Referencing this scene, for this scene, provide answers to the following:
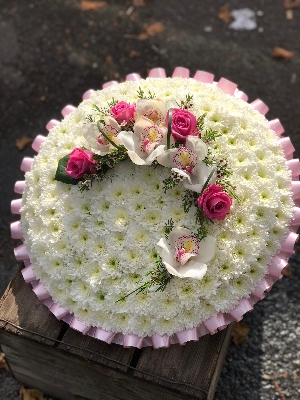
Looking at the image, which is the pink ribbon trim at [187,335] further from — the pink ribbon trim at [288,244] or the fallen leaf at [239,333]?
the fallen leaf at [239,333]

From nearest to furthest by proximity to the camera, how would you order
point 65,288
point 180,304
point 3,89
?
point 180,304, point 65,288, point 3,89

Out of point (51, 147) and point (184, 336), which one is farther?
point (51, 147)

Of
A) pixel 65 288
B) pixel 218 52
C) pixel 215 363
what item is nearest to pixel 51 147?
pixel 65 288

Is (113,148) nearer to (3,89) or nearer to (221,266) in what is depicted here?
(221,266)

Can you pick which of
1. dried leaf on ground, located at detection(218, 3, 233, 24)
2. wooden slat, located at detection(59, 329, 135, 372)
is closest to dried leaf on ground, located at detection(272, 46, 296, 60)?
dried leaf on ground, located at detection(218, 3, 233, 24)

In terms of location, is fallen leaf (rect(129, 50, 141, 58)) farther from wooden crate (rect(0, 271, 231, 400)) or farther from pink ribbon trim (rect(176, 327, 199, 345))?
pink ribbon trim (rect(176, 327, 199, 345))

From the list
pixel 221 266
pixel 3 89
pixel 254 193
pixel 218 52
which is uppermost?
pixel 254 193

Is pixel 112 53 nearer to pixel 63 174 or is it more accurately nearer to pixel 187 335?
pixel 63 174

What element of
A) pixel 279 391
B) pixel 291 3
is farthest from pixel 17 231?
pixel 291 3
